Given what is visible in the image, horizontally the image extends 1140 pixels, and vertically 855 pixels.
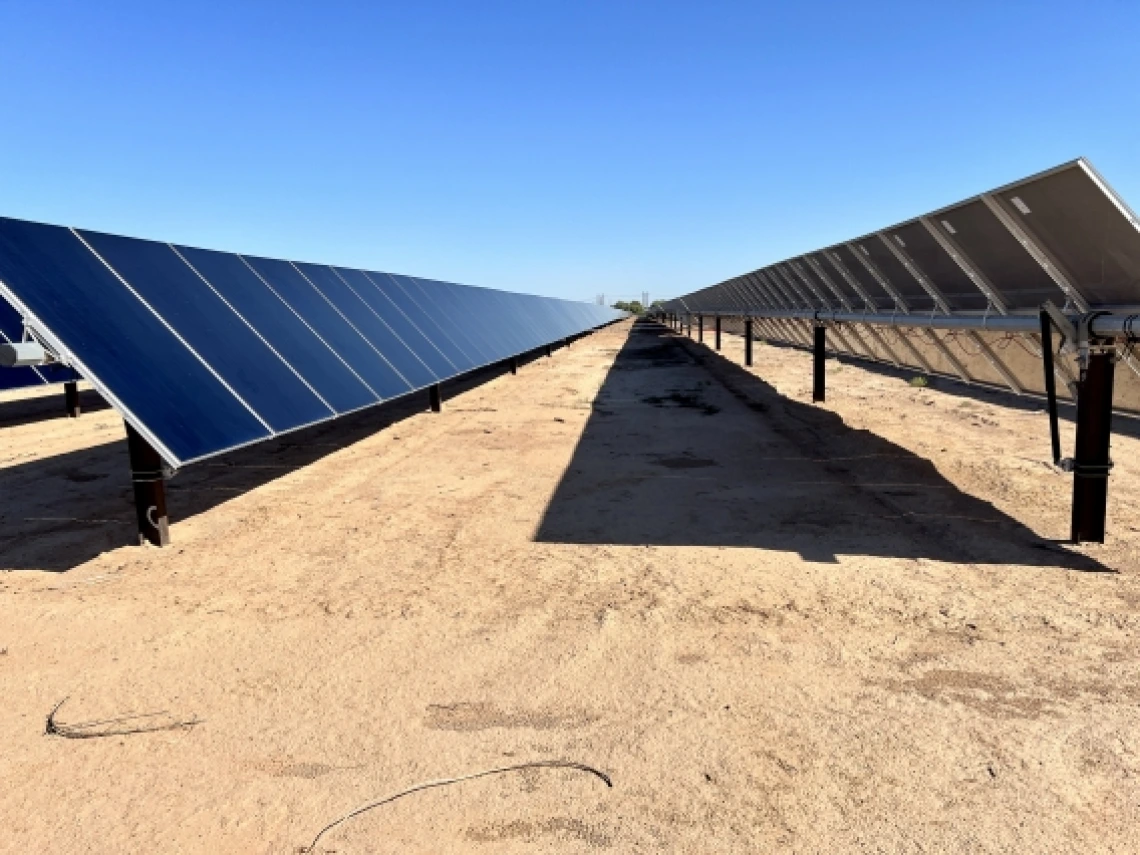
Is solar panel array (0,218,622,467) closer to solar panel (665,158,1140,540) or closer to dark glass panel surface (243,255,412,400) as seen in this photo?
dark glass panel surface (243,255,412,400)

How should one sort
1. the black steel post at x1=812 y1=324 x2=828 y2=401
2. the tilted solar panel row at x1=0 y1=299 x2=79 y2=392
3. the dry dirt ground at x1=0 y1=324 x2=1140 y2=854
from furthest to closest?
the black steel post at x1=812 y1=324 x2=828 y2=401, the tilted solar panel row at x1=0 y1=299 x2=79 y2=392, the dry dirt ground at x1=0 y1=324 x2=1140 y2=854

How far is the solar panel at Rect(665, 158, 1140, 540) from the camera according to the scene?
23.0 ft

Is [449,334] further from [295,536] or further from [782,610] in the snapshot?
[782,610]

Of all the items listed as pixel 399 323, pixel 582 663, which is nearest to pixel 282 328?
pixel 399 323

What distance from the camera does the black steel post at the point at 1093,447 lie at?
7387mm

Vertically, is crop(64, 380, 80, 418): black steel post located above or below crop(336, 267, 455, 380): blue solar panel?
below

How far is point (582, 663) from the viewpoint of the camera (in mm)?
5246

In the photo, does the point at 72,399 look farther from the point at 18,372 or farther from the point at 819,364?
the point at 819,364

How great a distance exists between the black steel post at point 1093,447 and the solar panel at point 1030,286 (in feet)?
0.04

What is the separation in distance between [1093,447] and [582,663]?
235 inches

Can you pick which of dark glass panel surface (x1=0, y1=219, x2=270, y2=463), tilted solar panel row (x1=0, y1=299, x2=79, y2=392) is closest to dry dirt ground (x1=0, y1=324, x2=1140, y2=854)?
dark glass panel surface (x1=0, y1=219, x2=270, y2=463)

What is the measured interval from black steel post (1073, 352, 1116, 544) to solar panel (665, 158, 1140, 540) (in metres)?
0.01

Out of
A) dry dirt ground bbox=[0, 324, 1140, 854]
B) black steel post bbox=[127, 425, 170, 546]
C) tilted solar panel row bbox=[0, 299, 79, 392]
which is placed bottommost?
dry dirt ground bbox=[0, 324, 1140, 854]

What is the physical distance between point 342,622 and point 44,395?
2321 centimetres
